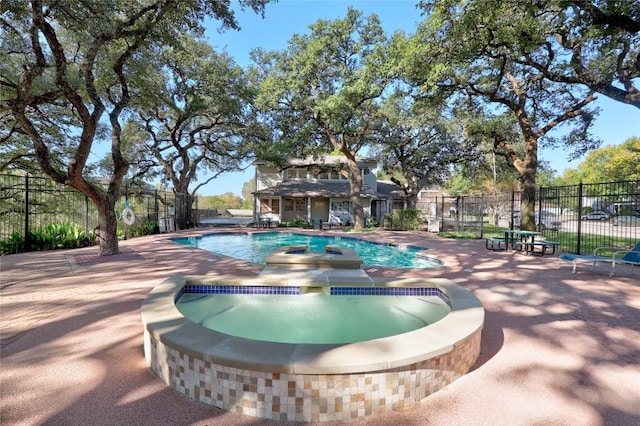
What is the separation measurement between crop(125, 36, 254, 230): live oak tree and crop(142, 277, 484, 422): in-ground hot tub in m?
13.9

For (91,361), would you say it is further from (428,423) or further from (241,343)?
(428,423)

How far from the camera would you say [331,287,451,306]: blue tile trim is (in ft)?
16.5

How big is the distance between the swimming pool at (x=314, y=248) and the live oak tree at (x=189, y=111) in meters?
6.56

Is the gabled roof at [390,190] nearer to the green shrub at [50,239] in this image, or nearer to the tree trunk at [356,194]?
the tree trunk at [356,194]

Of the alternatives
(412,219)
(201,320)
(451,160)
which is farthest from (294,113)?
(201,320)

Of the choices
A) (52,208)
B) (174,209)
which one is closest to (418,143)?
(174,209)

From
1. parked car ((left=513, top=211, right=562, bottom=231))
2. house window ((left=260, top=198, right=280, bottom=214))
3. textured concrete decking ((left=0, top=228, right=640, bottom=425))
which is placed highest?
house window ((left=260, top=198, right=280, bottom=214))

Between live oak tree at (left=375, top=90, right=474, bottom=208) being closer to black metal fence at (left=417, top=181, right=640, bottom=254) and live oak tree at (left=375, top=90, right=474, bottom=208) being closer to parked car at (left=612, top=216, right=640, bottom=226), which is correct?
black metal fence at (left=417, top=181, right=640, bottom=254)

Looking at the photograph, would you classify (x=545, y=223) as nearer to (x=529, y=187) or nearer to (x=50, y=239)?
(x=529, y=187)

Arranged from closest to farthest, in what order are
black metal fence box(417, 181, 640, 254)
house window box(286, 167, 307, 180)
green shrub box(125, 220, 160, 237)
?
black metal fence box(417, 181, 640, 254)
green shrub box(125, 220, 160, 237)
house window box(286, 167, 307, 180)

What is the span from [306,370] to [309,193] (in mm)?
21780

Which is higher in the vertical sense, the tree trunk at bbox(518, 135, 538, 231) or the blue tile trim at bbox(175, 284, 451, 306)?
the tree trunk at bbox(518, 135, 538, 231)

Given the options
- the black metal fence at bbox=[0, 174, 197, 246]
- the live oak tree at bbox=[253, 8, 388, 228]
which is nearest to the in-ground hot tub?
the black metal fence at bbox=[0, 174, 197, 246]

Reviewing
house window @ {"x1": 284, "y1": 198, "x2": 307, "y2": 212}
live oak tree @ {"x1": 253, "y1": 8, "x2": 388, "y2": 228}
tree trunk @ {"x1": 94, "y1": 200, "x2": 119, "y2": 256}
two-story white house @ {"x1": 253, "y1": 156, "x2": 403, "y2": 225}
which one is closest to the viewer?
tree trunk @ {"x1": 94, "y1": 200, "x2": 119, "y2": 256}
